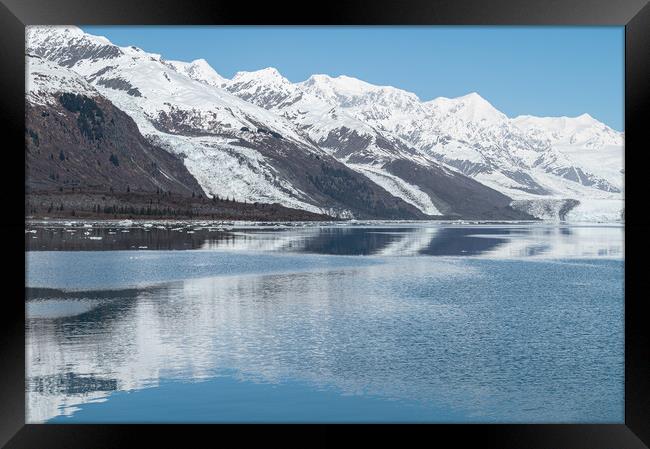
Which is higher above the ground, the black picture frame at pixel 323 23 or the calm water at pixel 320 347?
the black picture frame at pixel 323 23

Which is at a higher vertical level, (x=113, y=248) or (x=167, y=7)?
(x=167, y=7)

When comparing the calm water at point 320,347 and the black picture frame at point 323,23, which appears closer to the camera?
the black picture frame at point 323,23

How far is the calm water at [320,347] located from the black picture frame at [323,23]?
822cm

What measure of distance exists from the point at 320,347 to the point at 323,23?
2009cm

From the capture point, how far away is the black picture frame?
51.1 feet

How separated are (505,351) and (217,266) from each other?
4583 centimetres

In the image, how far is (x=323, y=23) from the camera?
17.2 m

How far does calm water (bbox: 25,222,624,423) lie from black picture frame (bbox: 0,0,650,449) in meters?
8.22

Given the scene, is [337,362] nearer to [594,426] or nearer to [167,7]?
[594,426]

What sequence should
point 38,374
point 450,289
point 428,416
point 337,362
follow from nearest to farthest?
1. point 428,416
2. point 38,374
3. point 337,362
4. point 450,289

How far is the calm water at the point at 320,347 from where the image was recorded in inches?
1009

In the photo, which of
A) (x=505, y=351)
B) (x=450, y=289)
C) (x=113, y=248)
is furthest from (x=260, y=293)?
(x=113, y=248)

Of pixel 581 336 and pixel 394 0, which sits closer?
pixel 394 0
